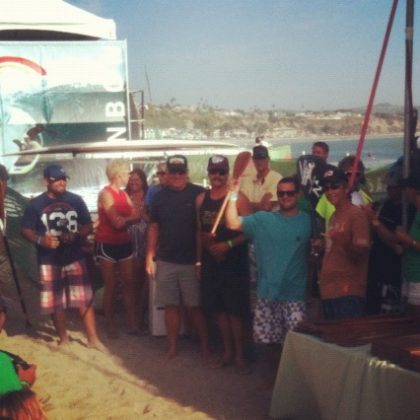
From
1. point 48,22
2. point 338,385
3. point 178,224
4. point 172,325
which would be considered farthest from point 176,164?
point 48,22

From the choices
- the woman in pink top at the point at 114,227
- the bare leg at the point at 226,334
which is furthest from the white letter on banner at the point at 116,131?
the bare leg at the point at 226,334

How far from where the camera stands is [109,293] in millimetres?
7703

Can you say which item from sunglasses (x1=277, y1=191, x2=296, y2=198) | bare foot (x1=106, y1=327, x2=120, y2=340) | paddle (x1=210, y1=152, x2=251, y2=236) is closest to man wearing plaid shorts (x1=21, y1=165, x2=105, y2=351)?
bare foot (x1=106, y1=327, x2=120, y2=340)

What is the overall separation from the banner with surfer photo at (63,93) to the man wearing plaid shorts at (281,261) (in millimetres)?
11023

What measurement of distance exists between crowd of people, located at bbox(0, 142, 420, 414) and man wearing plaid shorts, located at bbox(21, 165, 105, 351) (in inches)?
0.4

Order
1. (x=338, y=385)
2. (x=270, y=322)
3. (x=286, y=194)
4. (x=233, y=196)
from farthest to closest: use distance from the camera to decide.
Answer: (x=233, y=196) < (x=270, y=322) < (x=286, y=194) < (x=338, y=385)

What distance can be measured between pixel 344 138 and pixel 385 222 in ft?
279

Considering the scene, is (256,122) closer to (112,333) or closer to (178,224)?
(112,333)

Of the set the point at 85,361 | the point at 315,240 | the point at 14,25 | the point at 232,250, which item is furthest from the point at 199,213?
the point at 14,25

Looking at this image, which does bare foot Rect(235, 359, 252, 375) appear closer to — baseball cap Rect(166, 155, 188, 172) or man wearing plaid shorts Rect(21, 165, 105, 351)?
man wearing plaid shorts Rect(21, 165, 105, 351)

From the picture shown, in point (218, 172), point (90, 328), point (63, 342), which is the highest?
point (218, 172)

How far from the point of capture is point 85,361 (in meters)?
7.03

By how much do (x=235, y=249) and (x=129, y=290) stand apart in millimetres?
1762

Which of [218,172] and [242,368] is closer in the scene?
[218,172]
